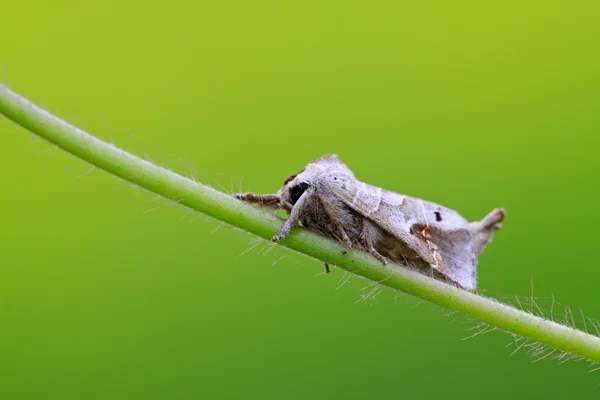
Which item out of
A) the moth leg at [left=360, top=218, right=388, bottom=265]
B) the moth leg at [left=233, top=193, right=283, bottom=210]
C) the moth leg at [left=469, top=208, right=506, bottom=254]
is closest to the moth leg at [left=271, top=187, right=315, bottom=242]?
the moth leg at [left=233, top=193, right=283, bottom=210]

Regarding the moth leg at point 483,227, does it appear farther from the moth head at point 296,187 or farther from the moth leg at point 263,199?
the moth leg at point 263,199

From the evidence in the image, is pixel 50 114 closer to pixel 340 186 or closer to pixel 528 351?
pixel 340 186

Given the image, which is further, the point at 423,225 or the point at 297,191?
the point at 423,225

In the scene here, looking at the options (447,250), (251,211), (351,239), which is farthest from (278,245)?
(447,250)

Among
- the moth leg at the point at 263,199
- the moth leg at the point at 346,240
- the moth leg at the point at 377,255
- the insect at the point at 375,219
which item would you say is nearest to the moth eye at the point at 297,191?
the insect at the point at 375,219

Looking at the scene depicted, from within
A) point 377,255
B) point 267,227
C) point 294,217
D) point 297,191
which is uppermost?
point 297,191

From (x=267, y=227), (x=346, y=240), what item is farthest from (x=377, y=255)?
(x=267, y=227)

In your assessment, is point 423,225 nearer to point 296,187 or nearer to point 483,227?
point 483,227
